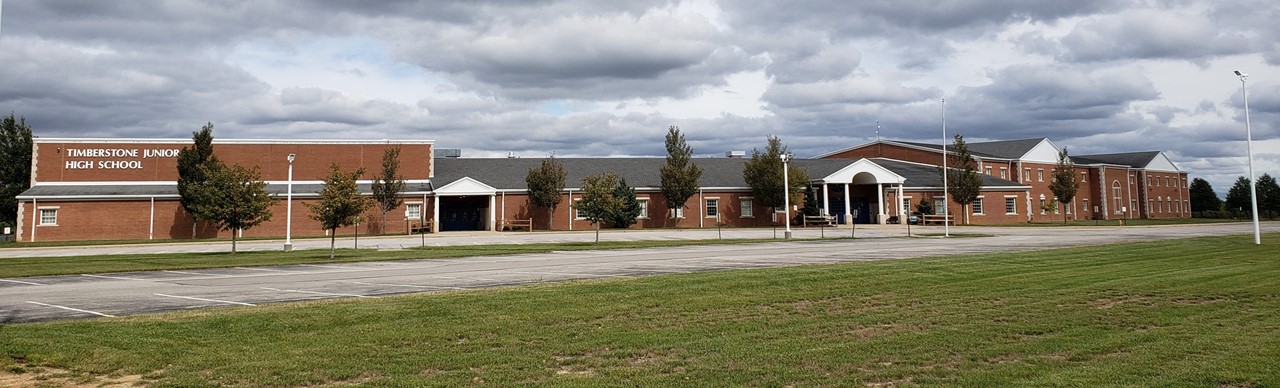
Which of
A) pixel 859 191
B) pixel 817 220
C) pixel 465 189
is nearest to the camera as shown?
pixel 465 189

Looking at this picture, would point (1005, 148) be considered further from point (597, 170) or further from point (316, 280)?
point (316, 280)

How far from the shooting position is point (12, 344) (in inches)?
327

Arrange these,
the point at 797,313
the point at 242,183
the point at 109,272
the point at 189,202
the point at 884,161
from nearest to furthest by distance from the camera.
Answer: the point at 797,313 → the point at 109,272 → the point at 242,183 → the point at 189,202 → the point at 884,161

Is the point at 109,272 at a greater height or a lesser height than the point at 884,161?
lesser

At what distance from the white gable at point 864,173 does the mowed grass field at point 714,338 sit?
43.5 metres

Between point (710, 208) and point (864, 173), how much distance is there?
38.2ft

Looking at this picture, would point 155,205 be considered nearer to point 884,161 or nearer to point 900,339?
point 900,339

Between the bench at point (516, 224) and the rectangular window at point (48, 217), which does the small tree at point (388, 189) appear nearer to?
the bench at point (516, 224)

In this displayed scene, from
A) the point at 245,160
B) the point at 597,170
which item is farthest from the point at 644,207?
the point at 245,160

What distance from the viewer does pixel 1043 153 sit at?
79.6 metres

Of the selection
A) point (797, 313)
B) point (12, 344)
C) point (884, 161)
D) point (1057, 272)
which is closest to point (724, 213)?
point (884, 161)

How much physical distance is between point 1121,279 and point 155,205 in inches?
2008

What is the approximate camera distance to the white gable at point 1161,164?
3582 inches

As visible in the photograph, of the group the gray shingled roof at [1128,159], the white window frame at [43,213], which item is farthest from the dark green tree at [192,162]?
the gray shingled roof at [1128,159]
